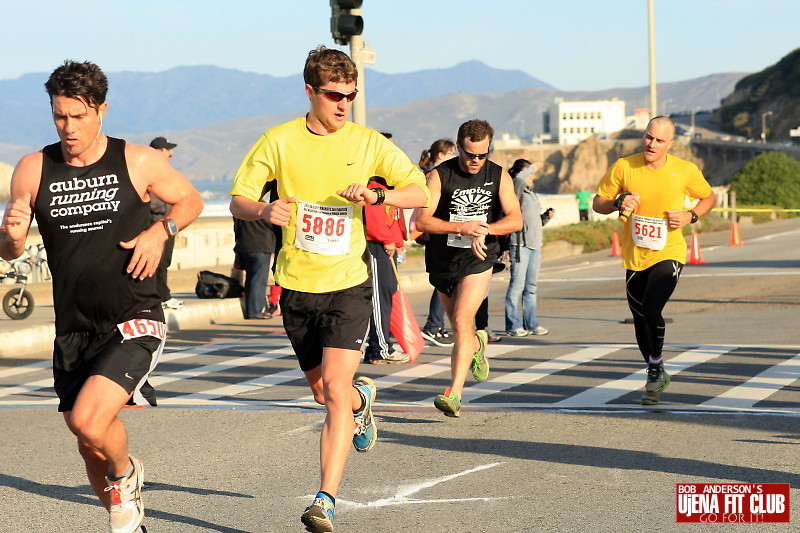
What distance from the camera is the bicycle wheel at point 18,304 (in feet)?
51.4

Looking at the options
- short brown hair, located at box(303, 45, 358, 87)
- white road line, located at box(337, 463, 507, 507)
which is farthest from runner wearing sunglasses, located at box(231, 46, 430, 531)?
white road line, located at box(337, 463, 507, 507)

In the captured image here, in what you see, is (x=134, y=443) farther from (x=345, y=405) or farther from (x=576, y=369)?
(x=576, y=369)

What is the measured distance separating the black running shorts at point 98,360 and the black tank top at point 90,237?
5 cm

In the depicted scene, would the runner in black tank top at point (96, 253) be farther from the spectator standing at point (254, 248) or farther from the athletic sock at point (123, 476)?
the spectator standing at point (254, 248)

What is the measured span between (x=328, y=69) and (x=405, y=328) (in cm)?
528

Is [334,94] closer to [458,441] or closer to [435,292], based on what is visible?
[458,441]

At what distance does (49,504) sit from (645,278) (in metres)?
4.60

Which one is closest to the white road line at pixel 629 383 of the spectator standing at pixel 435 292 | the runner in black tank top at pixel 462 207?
the runner in black tank top at pixel 462 207

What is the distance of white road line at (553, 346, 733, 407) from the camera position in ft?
29.8

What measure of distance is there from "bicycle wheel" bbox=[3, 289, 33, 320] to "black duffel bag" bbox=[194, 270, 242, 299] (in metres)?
2.60

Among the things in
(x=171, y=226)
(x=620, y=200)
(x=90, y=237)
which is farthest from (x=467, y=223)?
(x=90, y=237)

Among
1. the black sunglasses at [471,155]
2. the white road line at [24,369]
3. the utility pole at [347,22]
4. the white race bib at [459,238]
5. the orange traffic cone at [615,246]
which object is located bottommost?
the orange traffic cone at [615,246]

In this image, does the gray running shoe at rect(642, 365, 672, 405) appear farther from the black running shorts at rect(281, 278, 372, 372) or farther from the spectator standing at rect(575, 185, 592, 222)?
the spectator standing at rect(575, 185, 592, 222)

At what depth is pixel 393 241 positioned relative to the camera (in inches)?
450
